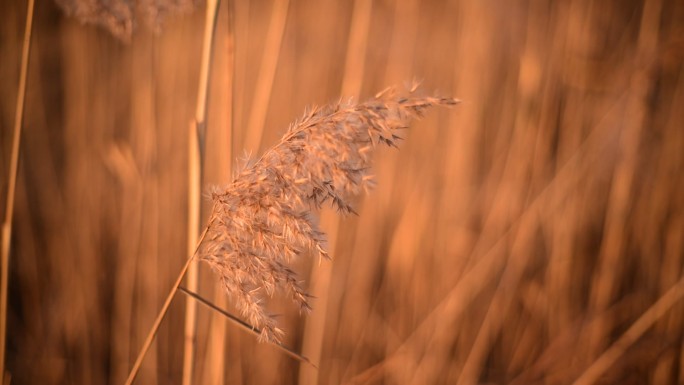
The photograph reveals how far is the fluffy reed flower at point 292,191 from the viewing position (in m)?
0.36

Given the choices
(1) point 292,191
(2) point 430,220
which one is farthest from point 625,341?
(1) point 292,191

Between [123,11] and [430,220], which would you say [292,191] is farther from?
[430,220]

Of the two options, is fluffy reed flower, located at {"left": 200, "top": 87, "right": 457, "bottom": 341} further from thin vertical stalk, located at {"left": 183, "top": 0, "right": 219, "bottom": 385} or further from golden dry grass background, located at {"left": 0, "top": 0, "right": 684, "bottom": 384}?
golden dry grass background, located at {"left": 0, "top": 0, "right": 684, "bottom": 384}

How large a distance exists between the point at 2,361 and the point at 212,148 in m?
1.07

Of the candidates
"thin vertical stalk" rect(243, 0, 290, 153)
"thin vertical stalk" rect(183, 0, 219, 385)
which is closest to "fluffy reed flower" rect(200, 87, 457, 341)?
"thin vertical stalk" rect(183, 0, 219, 385)

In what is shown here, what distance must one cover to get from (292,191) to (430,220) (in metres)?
1.13

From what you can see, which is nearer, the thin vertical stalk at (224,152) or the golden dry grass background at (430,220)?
the thin vertical stalk at (224,152)

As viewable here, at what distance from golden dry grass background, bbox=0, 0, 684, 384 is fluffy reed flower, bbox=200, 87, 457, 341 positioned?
503 mm

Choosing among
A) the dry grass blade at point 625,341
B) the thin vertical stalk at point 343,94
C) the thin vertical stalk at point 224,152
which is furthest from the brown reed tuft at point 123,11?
the dry grass blade at point 625,341

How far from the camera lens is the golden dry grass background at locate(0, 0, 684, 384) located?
3.52 ft

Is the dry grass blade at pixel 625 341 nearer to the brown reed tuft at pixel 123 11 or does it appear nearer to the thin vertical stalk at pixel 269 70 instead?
the thin vertical stalk at pixel 269 70

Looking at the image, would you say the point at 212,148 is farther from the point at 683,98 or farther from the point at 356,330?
the point at 683,98

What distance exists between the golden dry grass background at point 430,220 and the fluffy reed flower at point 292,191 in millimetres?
503

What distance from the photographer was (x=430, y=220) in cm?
145
